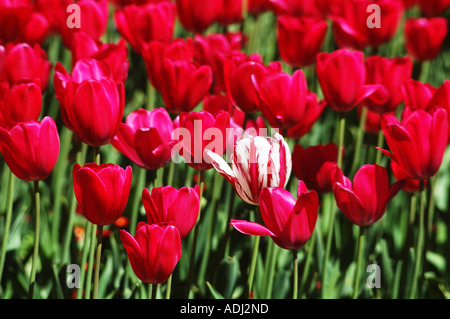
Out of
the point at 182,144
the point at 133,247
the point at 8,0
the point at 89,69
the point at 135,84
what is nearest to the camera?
the point at 133,247

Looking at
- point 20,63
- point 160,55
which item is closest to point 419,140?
point 160,55

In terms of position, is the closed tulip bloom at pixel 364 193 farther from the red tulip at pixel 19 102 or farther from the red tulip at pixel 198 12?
the red tulip at pixel 198 12

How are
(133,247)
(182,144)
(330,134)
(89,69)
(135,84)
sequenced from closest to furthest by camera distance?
(133,247), (182,144), (89,69), (330,134), (135,84)

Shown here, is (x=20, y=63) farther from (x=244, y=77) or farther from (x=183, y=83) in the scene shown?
(x=244, y=77)

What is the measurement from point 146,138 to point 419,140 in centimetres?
45

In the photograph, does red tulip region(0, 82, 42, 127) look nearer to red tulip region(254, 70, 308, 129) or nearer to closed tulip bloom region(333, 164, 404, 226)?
red tulip region(254, 70, 308, 129)

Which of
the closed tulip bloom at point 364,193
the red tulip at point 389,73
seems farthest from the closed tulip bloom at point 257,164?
the red tulip at point 389,73
